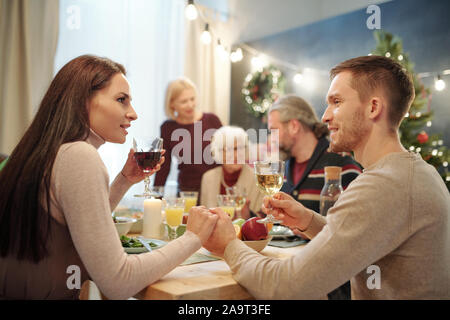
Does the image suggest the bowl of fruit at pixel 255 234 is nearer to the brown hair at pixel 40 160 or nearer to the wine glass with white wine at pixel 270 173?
the wine glass with white wine at pixel 270 173

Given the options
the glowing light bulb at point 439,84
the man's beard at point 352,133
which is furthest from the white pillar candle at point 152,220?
the glowing light bulb at point 439,84


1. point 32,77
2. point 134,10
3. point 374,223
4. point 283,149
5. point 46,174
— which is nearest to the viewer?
point 374,223

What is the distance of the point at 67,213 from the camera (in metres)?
1.11

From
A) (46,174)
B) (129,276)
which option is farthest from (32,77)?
(129,276)

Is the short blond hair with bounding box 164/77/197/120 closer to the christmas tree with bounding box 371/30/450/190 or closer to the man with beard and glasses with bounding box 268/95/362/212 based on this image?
the man with beard and glasses with bounding box 268/95/362/212

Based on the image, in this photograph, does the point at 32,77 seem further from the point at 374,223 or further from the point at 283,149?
the point at 374,223

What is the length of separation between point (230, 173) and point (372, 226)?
249 centimetres

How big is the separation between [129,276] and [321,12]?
552 cm

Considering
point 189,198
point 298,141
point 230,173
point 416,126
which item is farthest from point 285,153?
point 416,126

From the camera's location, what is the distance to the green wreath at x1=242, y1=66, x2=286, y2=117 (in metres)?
5.46

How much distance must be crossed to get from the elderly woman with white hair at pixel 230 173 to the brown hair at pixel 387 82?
214cm

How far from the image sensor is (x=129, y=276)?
1102mm

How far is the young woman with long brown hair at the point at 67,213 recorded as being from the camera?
1089 mm

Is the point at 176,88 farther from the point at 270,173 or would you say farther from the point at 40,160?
the point at 40,160
